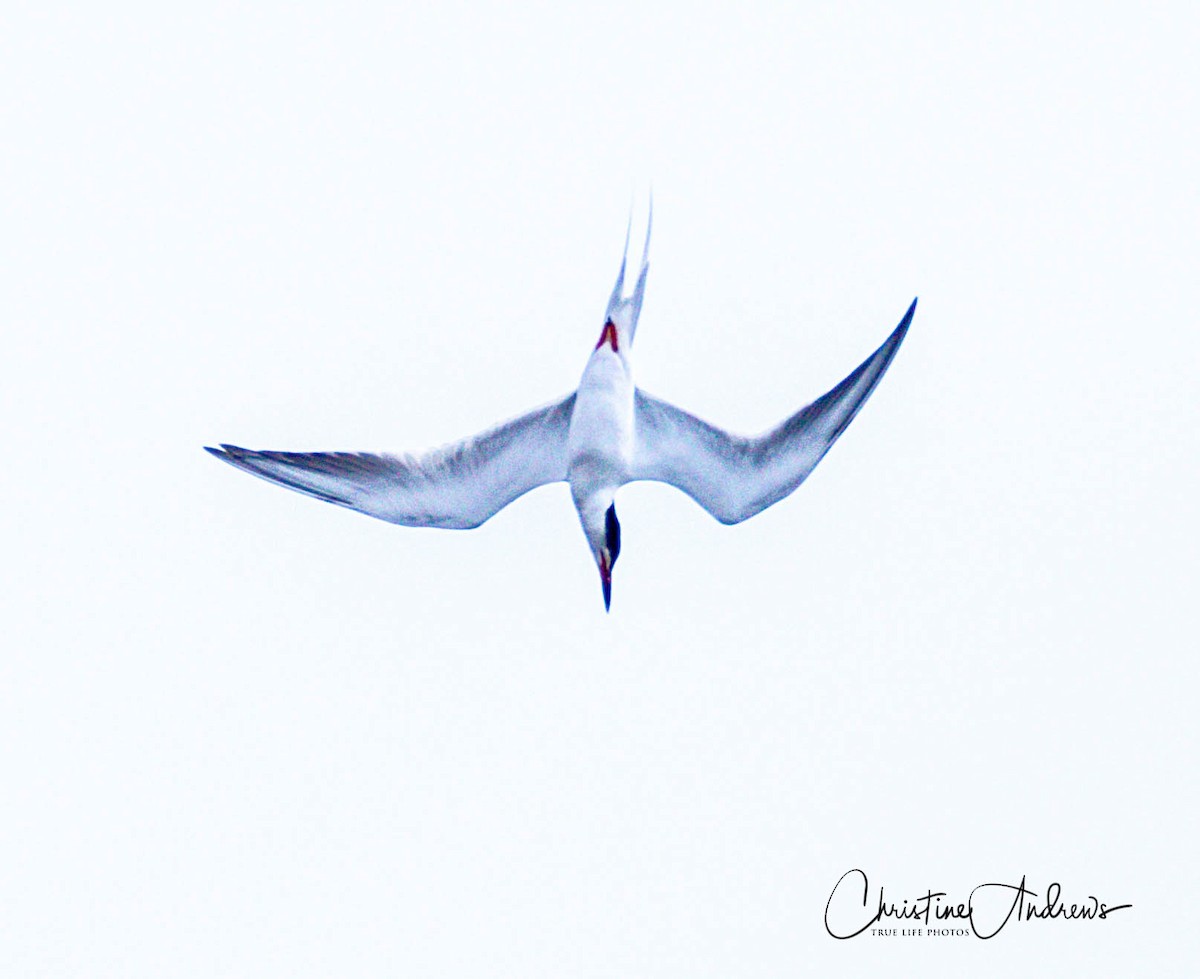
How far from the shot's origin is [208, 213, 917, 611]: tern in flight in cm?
1514

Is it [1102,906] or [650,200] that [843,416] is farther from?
[1102,906]

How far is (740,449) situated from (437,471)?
2.83 metres

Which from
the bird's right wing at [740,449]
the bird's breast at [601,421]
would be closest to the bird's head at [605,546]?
the bird's breast at [601,421]

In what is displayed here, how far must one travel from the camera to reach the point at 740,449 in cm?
1512

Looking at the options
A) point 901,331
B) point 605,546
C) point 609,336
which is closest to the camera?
point 901,331

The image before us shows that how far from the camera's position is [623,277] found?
51.5 feet

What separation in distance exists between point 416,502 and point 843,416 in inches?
162

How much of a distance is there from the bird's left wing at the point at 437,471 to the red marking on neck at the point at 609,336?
2.05ft

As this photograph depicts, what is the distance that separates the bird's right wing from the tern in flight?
0.5 inches

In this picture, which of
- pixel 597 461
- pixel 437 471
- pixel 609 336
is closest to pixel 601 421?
pixel 597 461

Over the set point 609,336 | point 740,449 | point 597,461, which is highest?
point 609,336

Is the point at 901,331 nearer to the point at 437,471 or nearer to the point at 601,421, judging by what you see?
the point at 601,421

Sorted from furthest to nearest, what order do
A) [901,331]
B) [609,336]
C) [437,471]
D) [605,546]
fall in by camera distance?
[437,471], [605,546], [609,336], [901,331]

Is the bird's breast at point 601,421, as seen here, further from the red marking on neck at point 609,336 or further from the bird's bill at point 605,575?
the bird's bill at point 605,575
